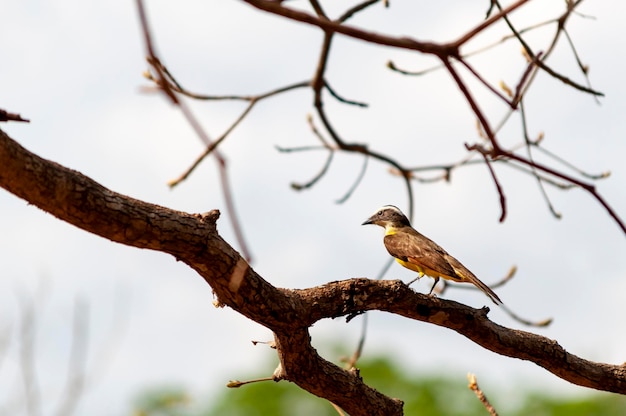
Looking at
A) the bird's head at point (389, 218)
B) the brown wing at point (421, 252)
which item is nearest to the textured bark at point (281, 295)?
the brown wing at point (421, 252)

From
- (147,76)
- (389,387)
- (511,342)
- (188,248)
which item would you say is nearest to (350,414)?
(511,342)

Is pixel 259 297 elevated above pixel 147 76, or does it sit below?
below

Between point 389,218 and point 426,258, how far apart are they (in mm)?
1709

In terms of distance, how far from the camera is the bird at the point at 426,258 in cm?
648

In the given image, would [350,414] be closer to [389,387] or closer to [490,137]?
[490,137]

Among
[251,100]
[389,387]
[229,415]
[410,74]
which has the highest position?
[389,387]

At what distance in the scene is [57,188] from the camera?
327 cm

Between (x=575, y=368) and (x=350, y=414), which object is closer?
(x=350, y=414)

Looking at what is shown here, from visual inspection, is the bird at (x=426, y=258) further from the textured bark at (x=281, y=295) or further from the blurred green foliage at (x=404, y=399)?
the blurred green foliage at (x=404, y=399)

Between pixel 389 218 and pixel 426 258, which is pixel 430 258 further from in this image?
pixel 389 218

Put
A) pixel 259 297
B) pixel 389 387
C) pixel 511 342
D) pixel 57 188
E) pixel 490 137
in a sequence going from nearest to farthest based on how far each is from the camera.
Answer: pixel 490 137 < pixel 57 188 < pixel 259 297 < pixel 511 342 < pixel 389 387

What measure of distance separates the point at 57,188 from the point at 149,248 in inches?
19.1

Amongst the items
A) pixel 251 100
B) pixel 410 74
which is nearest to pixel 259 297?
pixel 251 100

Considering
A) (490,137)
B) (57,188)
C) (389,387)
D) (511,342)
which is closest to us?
(490,137)
